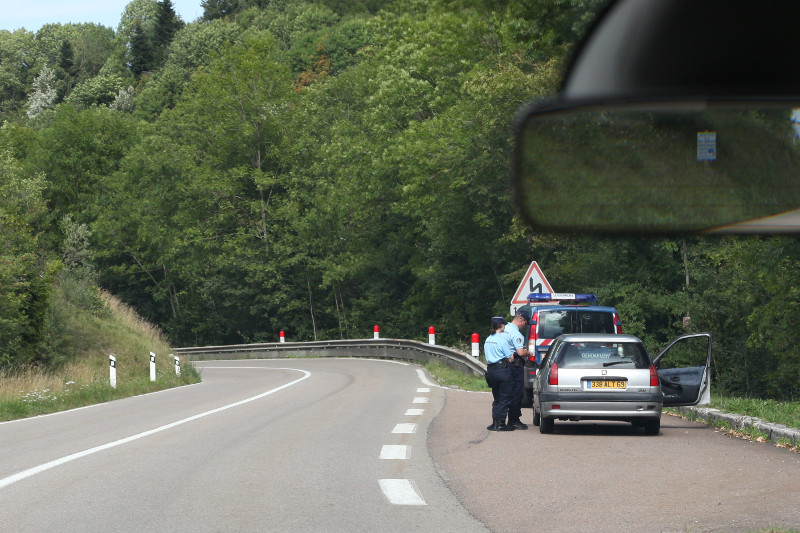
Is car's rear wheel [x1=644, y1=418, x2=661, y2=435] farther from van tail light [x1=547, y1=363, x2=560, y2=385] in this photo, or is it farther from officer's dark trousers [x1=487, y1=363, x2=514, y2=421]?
officer's dark trousers [x1=487, y1=363, x2=514, y2=421]

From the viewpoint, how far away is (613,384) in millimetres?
14836

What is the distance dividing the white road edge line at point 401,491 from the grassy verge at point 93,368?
12.6 m

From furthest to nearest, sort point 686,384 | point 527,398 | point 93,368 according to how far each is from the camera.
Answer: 1. point 93,368
2. point 527,398
3. point 686,384

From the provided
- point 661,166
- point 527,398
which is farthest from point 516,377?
point 661,166

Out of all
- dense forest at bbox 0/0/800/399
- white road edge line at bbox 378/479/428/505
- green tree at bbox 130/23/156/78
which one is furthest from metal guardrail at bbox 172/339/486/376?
green tree at bbox 130/23/156/78

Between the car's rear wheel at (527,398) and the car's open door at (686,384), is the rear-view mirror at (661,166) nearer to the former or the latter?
the car's open door at (686,384)

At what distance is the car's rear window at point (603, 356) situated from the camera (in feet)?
49.3

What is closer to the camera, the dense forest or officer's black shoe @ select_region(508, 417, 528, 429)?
officer's black shoe @ select_region(508, 417, 528, 429)

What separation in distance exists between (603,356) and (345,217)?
48.7 meters

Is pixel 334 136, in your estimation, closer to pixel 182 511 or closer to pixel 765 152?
pixel 182 511

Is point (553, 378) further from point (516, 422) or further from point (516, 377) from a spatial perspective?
point (516, 422)

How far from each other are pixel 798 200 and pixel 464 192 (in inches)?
1473

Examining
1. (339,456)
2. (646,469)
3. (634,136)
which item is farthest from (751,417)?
(634,136)

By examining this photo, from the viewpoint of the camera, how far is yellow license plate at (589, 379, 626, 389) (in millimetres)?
14789
